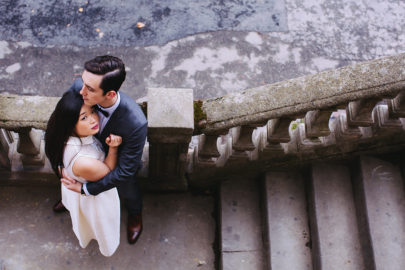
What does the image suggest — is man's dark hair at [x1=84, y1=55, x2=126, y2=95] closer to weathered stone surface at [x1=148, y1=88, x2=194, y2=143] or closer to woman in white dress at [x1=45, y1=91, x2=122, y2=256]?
woman in white dress at [x1=45, y1=91, x2=122, y2=256]

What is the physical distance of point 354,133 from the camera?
3521 millimetres

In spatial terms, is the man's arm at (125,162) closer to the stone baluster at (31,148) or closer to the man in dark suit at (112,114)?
the man in dark suit at (112,114)

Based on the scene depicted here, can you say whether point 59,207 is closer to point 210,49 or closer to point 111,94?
point 111,94

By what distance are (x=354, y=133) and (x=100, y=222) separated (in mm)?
2299

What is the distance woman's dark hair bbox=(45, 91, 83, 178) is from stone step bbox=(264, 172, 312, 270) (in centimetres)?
213

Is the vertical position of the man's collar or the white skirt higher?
the man's collar

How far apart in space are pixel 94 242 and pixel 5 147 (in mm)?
1226

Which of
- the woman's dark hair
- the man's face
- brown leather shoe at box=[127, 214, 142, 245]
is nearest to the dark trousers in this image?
brown leather shoe at box=[127, 214, 142, 245]

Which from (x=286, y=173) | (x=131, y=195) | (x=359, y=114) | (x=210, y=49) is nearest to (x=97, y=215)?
(x=131, y=195)

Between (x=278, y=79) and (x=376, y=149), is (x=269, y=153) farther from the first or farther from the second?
(x=278, y=79)

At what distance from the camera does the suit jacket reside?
2.71 metres

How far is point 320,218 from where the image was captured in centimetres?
383

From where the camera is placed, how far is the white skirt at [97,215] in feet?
10.6

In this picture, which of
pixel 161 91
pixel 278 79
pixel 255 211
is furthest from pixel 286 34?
pixel 161 91
